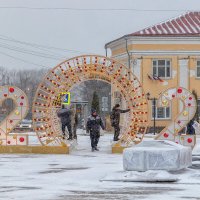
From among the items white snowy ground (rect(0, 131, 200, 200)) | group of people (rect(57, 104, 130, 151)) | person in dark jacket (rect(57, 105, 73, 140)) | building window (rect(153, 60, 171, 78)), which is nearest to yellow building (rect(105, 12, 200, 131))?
building window (rect(153, 60, 171, 78))

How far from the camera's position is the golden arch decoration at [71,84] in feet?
94.5

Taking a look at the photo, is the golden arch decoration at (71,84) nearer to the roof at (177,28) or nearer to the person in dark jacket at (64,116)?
the person in dark jacket at (64,116)

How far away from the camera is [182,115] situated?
101 ft

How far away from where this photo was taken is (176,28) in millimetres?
55594

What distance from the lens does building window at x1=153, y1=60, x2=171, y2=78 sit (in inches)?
2183

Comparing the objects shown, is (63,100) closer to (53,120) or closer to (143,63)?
(53,120)

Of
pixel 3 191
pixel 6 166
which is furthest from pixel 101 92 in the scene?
pixel 3 191

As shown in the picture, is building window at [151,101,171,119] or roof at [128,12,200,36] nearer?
roof at [128,12,200,36]

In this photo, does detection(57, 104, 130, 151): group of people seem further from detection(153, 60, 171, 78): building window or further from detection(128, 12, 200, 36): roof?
detection(153, 60, 171, 78): building window

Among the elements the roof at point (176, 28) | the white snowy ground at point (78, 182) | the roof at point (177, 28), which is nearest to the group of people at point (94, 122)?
the white snowy ground at point (78, 182)

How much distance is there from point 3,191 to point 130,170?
450cm

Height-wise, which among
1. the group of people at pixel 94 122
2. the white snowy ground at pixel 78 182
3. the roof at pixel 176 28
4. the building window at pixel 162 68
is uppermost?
the roof at pixel 176 28

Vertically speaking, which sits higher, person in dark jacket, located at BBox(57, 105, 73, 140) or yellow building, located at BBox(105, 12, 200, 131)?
yellow building, located at BBox(105, 12, 200, 131)

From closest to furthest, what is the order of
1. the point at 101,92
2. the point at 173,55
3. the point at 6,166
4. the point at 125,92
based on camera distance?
the point at 6,166
the point at 125,92
the point at 173,55
the point at 101,92
